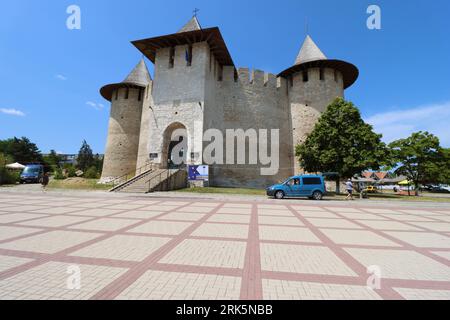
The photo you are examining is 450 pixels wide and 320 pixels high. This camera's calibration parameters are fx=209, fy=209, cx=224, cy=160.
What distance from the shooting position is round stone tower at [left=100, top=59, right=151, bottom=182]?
2594 cm

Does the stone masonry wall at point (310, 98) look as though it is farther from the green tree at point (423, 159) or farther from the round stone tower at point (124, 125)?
the round stone tower at point (124, 125)

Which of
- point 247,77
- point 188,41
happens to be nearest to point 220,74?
point 247,77

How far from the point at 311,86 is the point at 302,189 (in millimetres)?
16093

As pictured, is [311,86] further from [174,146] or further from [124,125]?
[124,125]

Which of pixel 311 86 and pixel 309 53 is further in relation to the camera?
pixel 309 53

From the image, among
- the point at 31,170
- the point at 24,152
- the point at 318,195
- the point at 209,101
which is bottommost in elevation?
the point at 318,195

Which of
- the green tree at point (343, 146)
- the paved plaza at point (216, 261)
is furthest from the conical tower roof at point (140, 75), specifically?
the paved plaza at point (216, 261)

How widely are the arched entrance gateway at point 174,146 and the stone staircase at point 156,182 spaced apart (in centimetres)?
271

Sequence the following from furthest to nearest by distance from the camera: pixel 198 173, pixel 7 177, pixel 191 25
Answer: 1. pixel 191 25
2. pixel 7 177
3. pixel 198 173

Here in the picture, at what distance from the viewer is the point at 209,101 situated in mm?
21641
